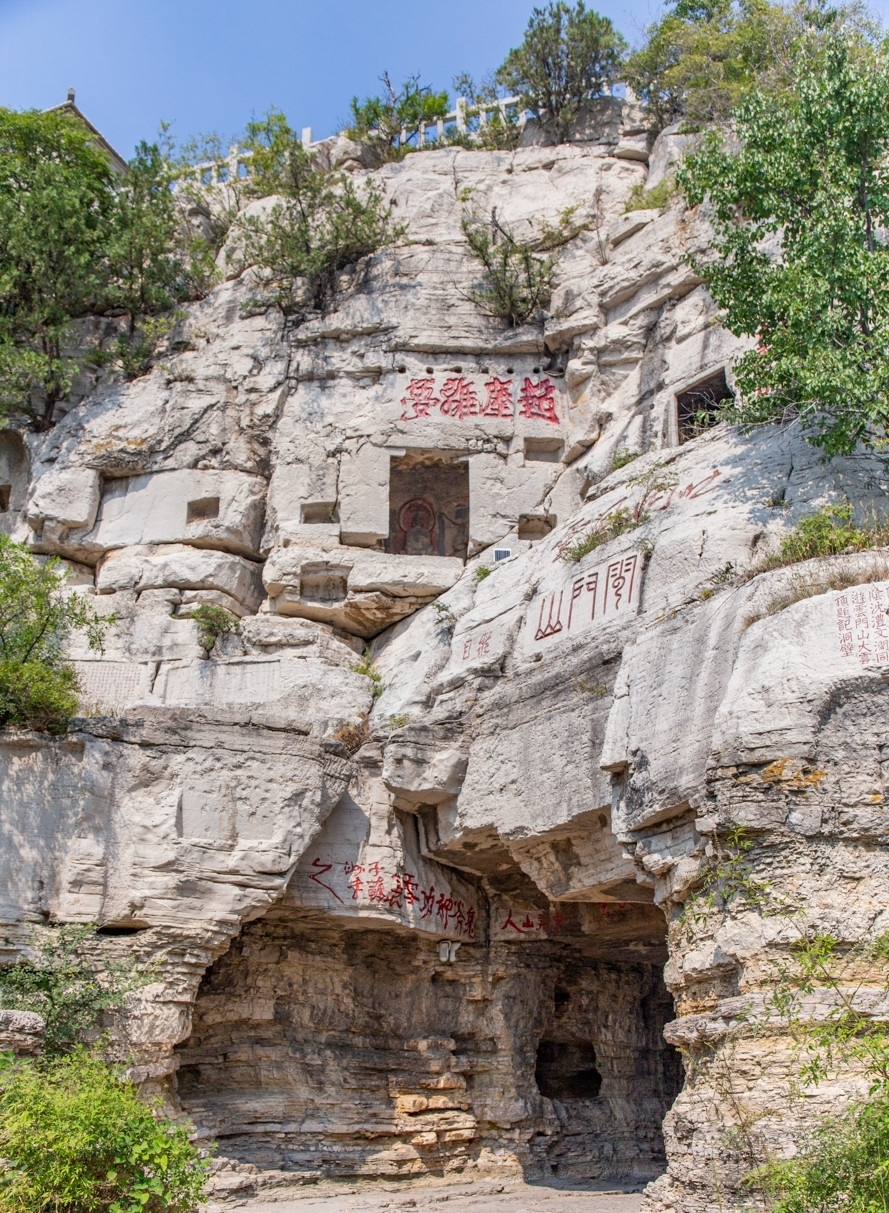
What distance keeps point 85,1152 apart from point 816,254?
32.2 feet

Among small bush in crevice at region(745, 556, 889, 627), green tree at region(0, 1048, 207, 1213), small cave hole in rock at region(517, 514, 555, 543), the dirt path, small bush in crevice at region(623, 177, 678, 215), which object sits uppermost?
→ small bush in crevice at region(623, 177, 678, 215)

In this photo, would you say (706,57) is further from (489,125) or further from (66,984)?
(66,984)

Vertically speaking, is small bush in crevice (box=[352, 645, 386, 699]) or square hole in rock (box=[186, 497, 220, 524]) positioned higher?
square hole in rock (box=[186, 497, 220, 524])

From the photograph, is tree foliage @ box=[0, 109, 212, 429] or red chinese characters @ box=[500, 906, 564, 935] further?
tree foliage @ box=[0, 109, 212, 429]

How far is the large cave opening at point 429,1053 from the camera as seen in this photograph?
1324 centimetres

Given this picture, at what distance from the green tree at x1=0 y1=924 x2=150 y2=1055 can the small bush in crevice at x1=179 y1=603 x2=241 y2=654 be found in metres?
4.64

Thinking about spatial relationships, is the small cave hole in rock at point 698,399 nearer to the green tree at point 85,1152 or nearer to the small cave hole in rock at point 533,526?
the small cave hole in rock at point 533,526

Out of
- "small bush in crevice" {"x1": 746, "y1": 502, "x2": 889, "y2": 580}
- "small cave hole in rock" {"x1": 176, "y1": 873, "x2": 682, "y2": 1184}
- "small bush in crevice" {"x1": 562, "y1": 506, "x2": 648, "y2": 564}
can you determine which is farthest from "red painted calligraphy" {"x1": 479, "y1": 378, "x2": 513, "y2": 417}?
"small bush in crevice" {"x1": 746, "y1": 502, "x2": 889, "y2": 580}

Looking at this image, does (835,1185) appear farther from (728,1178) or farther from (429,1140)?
(429,1140)

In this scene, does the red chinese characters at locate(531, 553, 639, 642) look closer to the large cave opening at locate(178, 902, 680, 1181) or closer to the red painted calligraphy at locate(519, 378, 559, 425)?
the large cave opening at locate(178, 902, 680, 1181)

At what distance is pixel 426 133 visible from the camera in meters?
21.8

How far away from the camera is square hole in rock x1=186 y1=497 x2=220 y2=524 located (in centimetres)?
1752

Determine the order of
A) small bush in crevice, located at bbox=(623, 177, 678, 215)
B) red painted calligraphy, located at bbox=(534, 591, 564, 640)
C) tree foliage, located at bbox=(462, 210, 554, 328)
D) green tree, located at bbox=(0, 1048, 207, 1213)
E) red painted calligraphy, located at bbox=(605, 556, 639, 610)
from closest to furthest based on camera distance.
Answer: green tree, located at bbox=(0, 1048, 207, 1213), red painted calligraphy, located at bbox=(605, 556, 639, 610), red painted calligraphy, located at bbox=(534, 591, 564, 640), small bush in crevice, located at bbox=(623, 177, 678, 215), tree foliage, located at bbox=(462, 210, 554, 328)

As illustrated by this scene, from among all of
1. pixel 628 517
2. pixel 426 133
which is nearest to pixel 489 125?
pixel 426 133
